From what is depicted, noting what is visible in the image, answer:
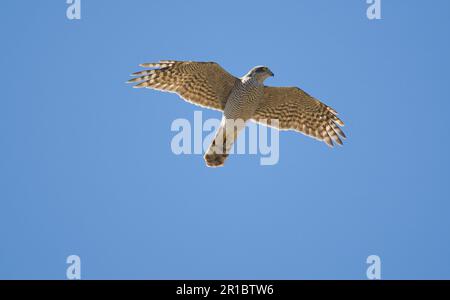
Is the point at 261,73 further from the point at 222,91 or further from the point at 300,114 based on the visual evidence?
the point at 300,114

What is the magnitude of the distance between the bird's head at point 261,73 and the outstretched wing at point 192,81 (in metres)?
0.52

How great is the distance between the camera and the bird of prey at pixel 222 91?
1878cm

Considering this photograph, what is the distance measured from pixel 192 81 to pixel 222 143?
1.62 m

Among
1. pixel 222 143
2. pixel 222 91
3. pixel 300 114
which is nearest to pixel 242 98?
pixel 222 91

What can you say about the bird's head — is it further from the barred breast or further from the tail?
the tail

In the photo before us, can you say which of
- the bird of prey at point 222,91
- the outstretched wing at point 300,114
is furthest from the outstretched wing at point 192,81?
the outstretched wing at point 300,114

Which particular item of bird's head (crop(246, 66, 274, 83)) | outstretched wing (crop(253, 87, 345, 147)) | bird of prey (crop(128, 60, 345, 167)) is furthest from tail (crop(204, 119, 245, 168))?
bird's head (crop(246, 66, 274, 83))

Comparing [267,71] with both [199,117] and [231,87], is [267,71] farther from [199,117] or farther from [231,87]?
[199,117]

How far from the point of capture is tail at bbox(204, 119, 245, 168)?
61.8 ft

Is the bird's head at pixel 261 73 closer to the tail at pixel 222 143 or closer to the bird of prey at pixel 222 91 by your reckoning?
the bird of prey at pixel 222 91

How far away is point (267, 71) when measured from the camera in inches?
734

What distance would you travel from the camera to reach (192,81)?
62.4 feet
